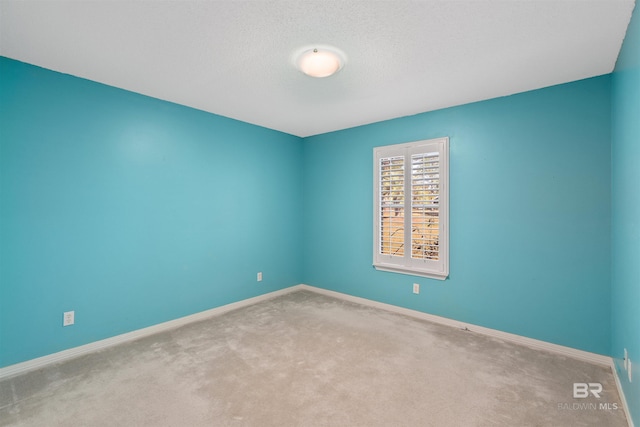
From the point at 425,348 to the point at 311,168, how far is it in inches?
119

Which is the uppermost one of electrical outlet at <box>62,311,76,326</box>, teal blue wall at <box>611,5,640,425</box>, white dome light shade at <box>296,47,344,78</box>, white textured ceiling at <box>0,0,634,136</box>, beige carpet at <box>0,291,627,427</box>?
white textured ceiling at <box>0,0,634,136</box>

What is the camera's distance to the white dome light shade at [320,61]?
2156 millimetres

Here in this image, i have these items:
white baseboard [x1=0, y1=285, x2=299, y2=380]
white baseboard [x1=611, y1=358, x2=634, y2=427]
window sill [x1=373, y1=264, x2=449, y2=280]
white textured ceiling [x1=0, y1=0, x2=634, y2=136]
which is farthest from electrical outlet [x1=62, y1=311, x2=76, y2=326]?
white baseboard [x1=611, y1=358, x2=634, y2=427]

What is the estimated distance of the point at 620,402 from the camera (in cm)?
198

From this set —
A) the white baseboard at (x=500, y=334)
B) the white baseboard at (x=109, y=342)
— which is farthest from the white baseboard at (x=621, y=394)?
the white baseboard at (x=109, y=342)

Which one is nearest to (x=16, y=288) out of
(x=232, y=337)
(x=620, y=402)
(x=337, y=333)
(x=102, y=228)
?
(x=102, y=228)

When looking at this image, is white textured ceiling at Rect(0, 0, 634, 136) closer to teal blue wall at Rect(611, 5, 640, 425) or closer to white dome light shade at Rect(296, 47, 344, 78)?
white dome light shade at Rect(296, 47, 344, 78)

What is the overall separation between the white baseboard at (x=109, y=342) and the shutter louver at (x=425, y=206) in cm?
234

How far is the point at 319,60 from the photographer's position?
2227mm

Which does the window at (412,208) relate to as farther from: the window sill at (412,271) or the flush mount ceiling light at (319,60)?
the flush mount ceiling light at (319,60)

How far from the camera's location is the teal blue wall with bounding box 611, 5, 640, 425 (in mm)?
1598

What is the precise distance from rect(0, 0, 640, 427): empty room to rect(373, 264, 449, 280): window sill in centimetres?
4

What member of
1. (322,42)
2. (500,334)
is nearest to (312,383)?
(500,334)

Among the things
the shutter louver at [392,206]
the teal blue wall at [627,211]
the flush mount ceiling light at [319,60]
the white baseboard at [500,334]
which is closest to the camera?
the teal blue wall at [627,211]
